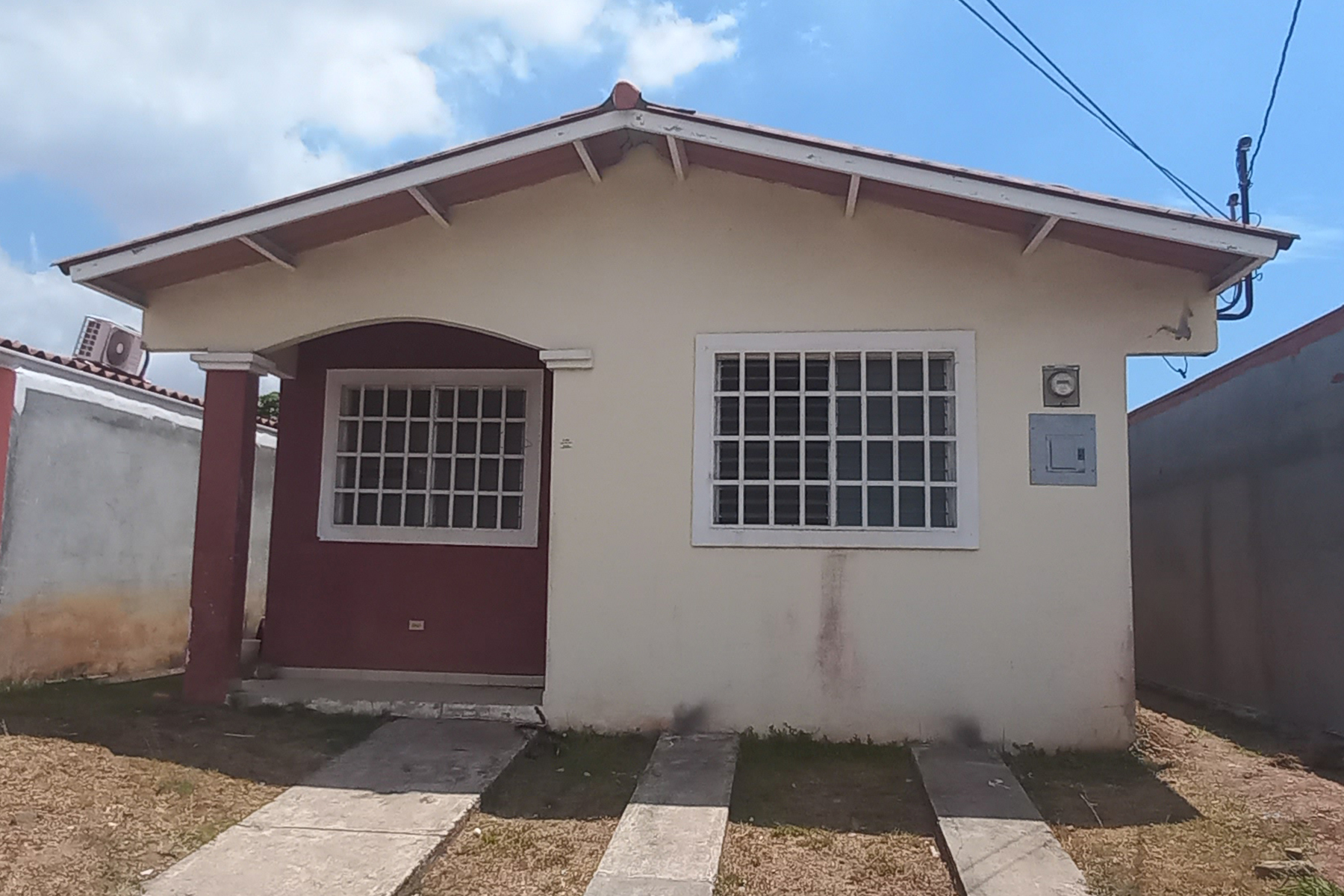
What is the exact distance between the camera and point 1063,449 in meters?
6.16

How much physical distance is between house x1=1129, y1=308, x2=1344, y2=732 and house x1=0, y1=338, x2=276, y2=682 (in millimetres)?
7397

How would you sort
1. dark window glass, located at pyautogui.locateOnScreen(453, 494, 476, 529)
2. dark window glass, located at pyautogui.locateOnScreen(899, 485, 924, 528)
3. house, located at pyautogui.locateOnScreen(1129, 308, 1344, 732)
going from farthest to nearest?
dark window glass, located at pyautogui.locateOnScreen(453, 494, 476, 529) → house, located at pyautogui.locateOnScreen(1129, 308, 1344, 732) → dark window glass, located at pyautogui.locateOnScreen(899, 485, 924, 528)

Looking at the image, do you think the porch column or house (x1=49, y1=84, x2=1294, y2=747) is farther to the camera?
the porch column

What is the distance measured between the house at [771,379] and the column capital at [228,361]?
33mm

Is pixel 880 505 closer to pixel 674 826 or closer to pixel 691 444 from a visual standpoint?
pixel 691 444

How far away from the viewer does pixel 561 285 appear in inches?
264

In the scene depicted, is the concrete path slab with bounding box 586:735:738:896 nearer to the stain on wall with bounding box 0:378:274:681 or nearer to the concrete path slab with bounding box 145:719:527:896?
the concrete path slab with bounding box 145:719:527:896

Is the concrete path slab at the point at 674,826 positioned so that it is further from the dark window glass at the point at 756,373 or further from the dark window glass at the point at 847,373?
the dark window glass at the point at 847,373

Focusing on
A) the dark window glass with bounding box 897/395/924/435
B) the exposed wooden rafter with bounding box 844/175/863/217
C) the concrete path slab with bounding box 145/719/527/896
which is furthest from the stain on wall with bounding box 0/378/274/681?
the dark window glass with bounding box 897/395/924/435

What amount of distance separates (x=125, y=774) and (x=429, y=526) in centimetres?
305

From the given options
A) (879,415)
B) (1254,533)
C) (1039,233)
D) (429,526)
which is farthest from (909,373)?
(429,526)

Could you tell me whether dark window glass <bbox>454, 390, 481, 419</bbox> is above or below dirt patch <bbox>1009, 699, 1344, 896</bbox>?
above

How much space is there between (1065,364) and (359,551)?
545 centimetres

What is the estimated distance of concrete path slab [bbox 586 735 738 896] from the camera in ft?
13.5
